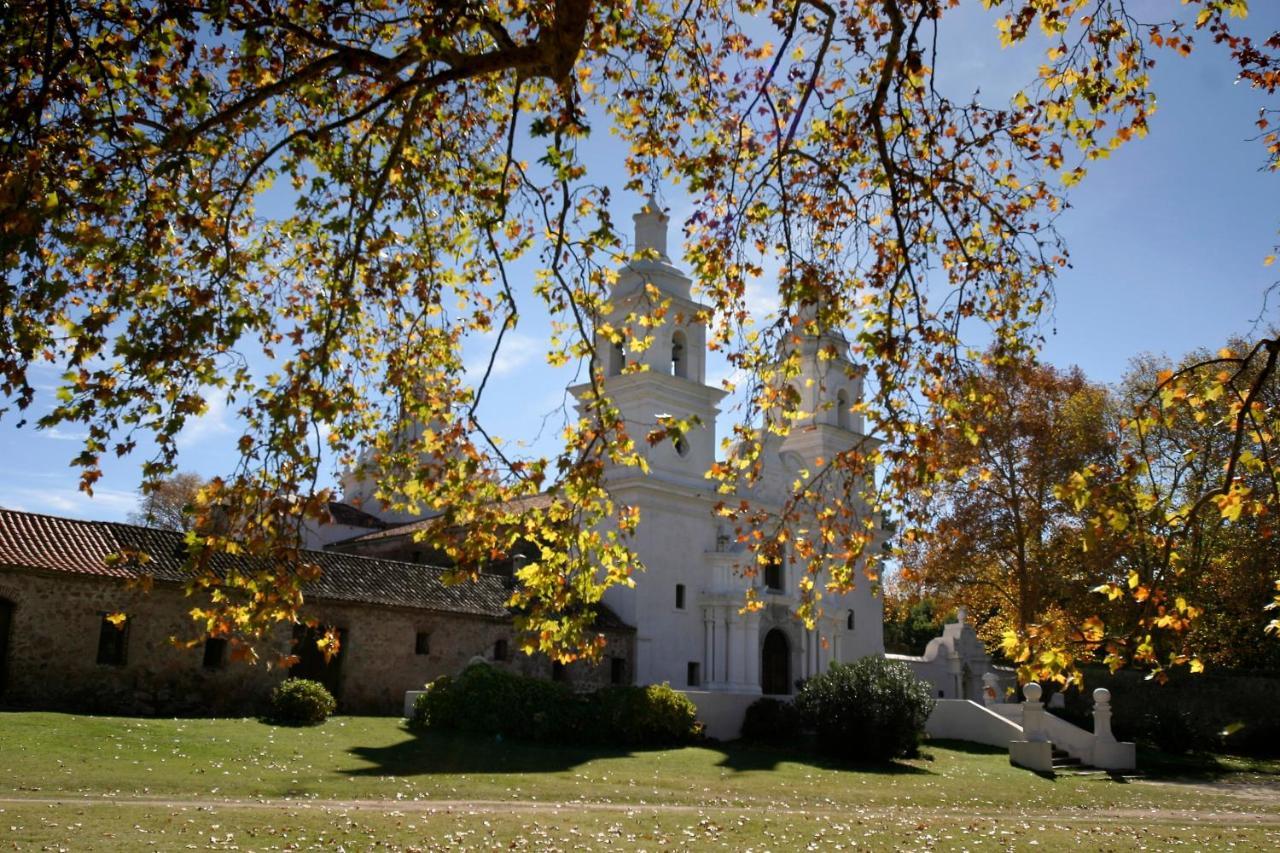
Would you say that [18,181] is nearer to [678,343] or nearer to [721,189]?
[721,189]

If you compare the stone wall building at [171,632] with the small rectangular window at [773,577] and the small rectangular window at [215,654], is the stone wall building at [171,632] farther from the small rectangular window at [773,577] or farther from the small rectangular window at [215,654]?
the small rectangular window at [773,577]

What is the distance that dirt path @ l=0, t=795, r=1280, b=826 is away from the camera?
11.8 meters

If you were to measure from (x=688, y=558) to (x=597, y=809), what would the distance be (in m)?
19.4

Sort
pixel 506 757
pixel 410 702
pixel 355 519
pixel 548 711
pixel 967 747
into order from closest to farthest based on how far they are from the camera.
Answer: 1. pixel 506 757
2. pixel 548 711
3. pixel 410 702
4. pixel 967 747
5. pixel 355 519

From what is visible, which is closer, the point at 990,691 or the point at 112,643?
the point at 112,643

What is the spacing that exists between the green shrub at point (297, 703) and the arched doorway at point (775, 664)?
15.9 m

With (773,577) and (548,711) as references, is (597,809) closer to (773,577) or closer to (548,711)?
(548,711)

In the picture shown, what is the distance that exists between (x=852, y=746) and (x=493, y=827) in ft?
45.8

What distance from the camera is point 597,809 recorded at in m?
13.6

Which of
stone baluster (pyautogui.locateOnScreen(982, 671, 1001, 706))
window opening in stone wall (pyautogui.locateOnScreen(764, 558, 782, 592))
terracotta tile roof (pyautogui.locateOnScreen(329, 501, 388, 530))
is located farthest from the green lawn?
terracotta tile roof (pyautogui.locateOnScreen(329, 501, 388, 530))

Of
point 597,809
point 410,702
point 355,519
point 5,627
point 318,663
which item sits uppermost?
point 355,519

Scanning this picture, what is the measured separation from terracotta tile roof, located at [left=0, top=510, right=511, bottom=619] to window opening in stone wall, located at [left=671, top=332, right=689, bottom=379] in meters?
8.94

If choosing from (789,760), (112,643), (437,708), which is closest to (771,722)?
(789,760)

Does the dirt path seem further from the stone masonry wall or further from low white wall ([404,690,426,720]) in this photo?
low white wall ([404,690,426,720])
